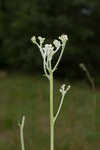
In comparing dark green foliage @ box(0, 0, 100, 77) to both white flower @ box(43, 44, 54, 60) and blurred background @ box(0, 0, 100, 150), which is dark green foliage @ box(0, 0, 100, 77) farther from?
white flower @ box(43, 44, 54, 60)

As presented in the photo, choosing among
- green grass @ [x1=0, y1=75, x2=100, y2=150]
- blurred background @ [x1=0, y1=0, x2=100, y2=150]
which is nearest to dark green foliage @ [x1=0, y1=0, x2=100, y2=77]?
blurred background @ [x1=0, y1=0, x2=100, y2=150]

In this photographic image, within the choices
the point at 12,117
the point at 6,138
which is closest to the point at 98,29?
the point at 12,117

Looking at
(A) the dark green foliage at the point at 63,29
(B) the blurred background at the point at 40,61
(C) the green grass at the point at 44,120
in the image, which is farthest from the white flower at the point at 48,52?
(A) the dark green foliage at the point at 63,29

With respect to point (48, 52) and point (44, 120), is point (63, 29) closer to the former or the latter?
point (44, 120)

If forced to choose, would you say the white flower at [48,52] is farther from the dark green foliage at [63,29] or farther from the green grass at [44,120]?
the dark green foliage at [63,29]

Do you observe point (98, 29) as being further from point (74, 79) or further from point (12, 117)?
point (12, 117)

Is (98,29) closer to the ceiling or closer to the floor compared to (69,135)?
A: closer to the ceiling

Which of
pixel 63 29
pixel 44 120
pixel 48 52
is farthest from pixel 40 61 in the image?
pixel 48 52
